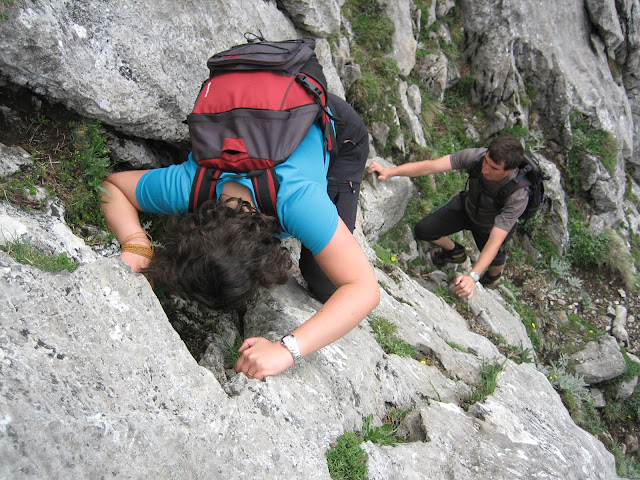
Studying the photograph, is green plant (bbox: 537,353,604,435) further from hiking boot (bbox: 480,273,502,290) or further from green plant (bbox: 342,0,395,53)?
green plant (bbox: 342,0,395,53)

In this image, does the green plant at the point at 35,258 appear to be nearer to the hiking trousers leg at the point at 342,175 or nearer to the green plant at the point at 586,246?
the hiking trousers leg at the point at 342,175

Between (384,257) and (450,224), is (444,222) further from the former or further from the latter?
(384,257)

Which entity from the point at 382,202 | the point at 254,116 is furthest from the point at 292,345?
the point at 382,202

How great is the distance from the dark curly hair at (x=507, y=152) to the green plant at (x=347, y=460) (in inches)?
219

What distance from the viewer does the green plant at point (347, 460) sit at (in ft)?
11.3

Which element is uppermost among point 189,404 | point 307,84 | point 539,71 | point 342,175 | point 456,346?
point 539,71

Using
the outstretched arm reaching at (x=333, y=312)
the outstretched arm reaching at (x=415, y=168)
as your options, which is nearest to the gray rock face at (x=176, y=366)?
the outstretched arm reaching at (x=333, y=312)

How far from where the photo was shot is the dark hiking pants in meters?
9.09

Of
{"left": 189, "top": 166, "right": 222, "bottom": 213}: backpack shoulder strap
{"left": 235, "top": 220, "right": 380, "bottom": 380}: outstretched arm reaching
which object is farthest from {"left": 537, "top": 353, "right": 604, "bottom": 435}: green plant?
{"left": 189, "top": 166, "right": 222, "bottom": 213}: backpack shoulder strap

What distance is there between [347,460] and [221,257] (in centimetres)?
197

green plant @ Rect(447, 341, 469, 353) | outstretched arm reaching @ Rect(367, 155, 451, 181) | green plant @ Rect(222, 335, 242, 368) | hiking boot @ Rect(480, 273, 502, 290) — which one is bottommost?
hiking boot @ Rect(480, 273, 502, 290)

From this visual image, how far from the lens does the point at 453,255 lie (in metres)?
10.2

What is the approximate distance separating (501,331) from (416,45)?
8.08m

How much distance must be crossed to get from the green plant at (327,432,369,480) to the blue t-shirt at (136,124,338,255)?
1.65 metres
